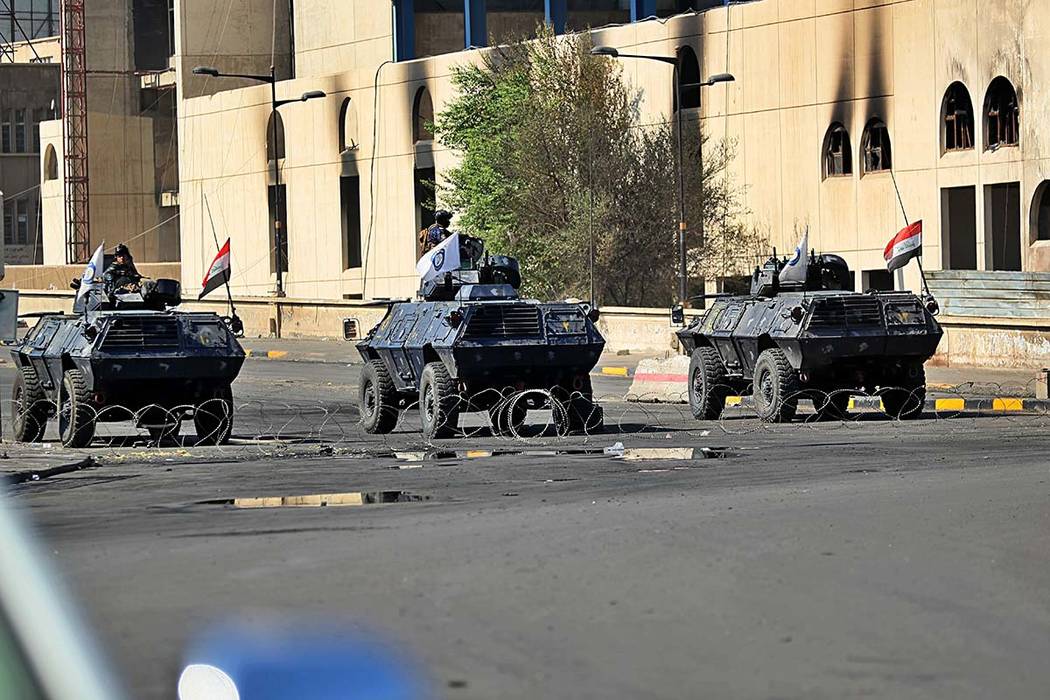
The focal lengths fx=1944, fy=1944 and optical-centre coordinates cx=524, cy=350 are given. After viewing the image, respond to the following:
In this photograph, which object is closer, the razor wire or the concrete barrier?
the razor wire

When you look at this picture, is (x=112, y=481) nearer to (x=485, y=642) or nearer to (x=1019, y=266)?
(x=485, y=642)

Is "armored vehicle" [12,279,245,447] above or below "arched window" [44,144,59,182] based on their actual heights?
below

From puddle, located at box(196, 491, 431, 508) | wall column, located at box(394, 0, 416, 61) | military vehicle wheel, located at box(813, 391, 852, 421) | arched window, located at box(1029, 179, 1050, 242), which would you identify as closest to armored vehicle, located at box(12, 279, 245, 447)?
military vehicle wheel, located at box(813, 391, 852, 421)

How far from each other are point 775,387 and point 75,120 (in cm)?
6370

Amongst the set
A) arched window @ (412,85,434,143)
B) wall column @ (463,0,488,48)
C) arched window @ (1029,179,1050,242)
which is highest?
wall column @ (463,0,488,48)

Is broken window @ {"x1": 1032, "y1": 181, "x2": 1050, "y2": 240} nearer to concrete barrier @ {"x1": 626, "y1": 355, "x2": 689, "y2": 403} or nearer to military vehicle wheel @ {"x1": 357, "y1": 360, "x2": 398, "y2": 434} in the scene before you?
concrete barrier @ {"x1": 626, "y1": 355, "x2": 689, "y2": 403}

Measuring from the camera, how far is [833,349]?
2212 centimetres

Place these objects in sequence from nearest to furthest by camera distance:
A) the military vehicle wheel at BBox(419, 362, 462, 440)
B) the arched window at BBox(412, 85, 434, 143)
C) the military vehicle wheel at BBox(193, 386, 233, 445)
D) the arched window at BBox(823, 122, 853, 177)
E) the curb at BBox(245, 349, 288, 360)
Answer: the military vehicle wheel at BBox(419, 362, 462, 440) → the military vehicle wheel at BBox(193, 386, 233, 445) → the curb at BBox(245, 349, 288, 360) → the arched window at BBox(823, 122, 853, 177) → the arched window at BBox(412, 85, 434, 143)

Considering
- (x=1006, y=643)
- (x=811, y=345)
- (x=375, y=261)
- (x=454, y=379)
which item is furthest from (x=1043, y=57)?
(x=1006, y=643)

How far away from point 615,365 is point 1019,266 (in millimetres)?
10846

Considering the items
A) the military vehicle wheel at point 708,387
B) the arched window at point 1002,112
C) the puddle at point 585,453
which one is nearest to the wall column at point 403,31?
the arched window at point 1002,112

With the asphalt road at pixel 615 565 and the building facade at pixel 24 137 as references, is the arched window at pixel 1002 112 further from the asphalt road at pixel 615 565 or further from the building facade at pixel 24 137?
the building facade at pixel 24 137

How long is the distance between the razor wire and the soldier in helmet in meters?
1.51

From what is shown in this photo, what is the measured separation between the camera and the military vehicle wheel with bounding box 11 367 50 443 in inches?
874
